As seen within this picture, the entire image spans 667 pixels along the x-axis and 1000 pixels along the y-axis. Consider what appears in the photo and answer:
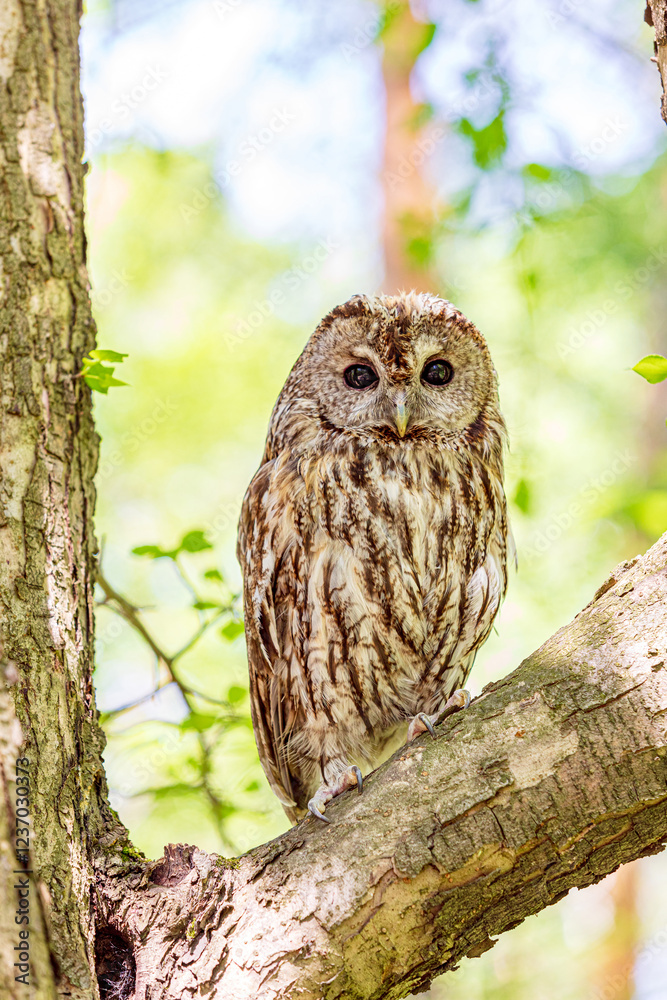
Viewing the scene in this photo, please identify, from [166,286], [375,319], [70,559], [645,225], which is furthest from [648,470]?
[70,559]

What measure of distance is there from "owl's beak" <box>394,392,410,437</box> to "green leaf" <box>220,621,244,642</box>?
883mm

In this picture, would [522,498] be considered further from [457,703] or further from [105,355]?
[105,355]

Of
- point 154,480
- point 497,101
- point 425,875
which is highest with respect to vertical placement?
point 154,480

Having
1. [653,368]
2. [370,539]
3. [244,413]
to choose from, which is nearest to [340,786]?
[370,539]

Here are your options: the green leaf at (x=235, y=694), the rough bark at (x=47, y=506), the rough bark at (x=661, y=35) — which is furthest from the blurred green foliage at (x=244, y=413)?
the rough bark at (x=661, y=35)

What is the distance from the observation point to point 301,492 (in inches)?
102

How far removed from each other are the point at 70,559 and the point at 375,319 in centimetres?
135

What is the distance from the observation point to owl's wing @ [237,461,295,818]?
2.61m

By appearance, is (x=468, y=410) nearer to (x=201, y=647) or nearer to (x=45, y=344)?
(x=45, y=344)

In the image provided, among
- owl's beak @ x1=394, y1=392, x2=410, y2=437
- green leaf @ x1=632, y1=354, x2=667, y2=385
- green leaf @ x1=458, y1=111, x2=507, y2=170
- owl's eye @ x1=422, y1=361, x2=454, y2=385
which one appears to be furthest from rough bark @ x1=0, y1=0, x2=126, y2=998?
green leaf @ x1=458, y1=111, x2=507, y2=170

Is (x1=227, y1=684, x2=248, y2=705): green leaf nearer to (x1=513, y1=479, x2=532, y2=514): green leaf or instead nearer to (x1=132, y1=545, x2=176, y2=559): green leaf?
(x1=132, y1=545, x2=176, y2=559): green leaf

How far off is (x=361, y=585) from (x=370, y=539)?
150mm

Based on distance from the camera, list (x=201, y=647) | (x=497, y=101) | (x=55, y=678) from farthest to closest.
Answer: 1. (x=201, y=647)
2. (x=497, y=101)
3. (x=55, y=678)

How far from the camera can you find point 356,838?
1.64m
